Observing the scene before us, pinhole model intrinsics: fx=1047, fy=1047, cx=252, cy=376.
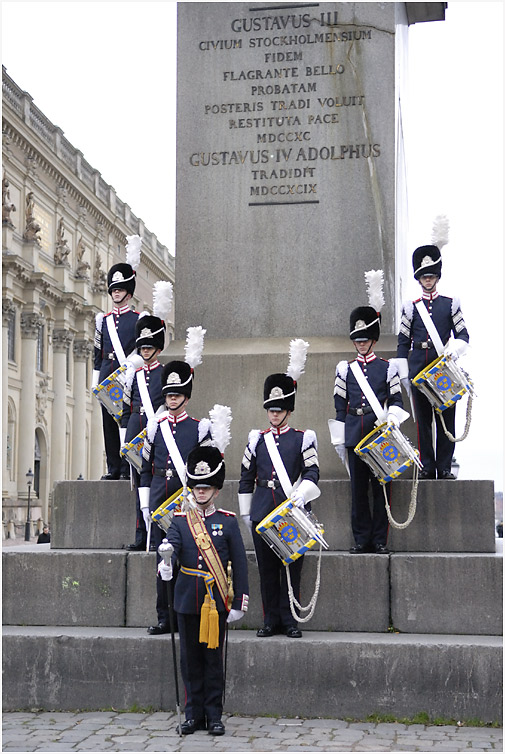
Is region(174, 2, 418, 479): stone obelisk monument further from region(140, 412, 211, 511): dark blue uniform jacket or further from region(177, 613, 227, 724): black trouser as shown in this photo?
Answer: region(177, 613, 227, 724): black trouser

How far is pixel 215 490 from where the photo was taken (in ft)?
23.4

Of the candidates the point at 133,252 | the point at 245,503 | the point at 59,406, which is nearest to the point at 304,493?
the point at 245,503

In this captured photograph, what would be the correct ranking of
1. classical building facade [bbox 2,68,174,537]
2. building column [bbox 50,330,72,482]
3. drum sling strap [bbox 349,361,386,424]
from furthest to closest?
building column [bbox 50,330,72,482], classical building facade [bbox 2,68,174,537], drum sling strap [bbox 349,361,386,424]

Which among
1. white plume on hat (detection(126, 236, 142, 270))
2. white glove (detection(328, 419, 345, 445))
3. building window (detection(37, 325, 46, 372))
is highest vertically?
building window (detection(37, 325, 46, 372))

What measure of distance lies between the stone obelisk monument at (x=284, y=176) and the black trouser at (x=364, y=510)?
170cm

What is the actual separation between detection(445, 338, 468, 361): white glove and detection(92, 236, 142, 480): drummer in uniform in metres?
2.89

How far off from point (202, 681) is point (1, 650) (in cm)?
172

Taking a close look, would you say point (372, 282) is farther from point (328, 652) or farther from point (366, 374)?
point (328, 652)

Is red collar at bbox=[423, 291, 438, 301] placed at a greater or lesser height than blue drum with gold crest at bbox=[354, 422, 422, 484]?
greater

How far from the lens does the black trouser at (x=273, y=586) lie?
25.2 feet

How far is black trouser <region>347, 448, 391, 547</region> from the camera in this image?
8.16m

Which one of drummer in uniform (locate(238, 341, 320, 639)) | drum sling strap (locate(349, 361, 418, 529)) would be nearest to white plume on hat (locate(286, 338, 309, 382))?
drummer in uniform (locate(238, 341, 320, 639))

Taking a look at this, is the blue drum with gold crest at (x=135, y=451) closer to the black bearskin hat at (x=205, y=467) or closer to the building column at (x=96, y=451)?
the black bearskin hat at (x=205, y=467)

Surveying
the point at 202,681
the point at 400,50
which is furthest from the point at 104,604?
the point at 400,50
